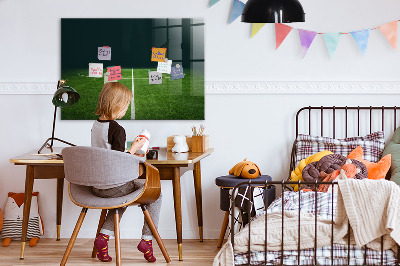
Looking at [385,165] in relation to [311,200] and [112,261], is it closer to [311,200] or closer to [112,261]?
[311,200]

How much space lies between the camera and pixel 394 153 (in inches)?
164

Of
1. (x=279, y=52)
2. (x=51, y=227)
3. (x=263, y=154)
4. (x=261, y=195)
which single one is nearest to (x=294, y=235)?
(x=261, y=195)

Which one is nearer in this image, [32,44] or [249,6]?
[249,6]

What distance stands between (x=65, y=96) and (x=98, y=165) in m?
Answer: 1.12

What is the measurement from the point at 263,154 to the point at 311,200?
114cm

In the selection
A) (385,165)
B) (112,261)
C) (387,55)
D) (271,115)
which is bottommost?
(112,261)

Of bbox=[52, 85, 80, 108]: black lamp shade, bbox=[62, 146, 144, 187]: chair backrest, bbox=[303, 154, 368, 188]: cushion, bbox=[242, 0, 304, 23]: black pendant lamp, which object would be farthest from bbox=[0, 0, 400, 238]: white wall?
bbox=[242, 0, 304, 23]: black pendant lamp

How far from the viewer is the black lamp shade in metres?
4.21

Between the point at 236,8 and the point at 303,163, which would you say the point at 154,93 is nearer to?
the point at 236,8

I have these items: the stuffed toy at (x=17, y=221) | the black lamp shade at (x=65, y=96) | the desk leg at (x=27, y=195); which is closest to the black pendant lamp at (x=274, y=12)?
the black lamp shade at (x=65, y=96)

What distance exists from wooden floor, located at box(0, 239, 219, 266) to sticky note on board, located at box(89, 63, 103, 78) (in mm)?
1189

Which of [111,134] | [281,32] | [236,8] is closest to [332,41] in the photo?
[281,32]

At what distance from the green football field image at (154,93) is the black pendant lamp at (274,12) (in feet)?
4.31

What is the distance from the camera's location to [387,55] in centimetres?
448
